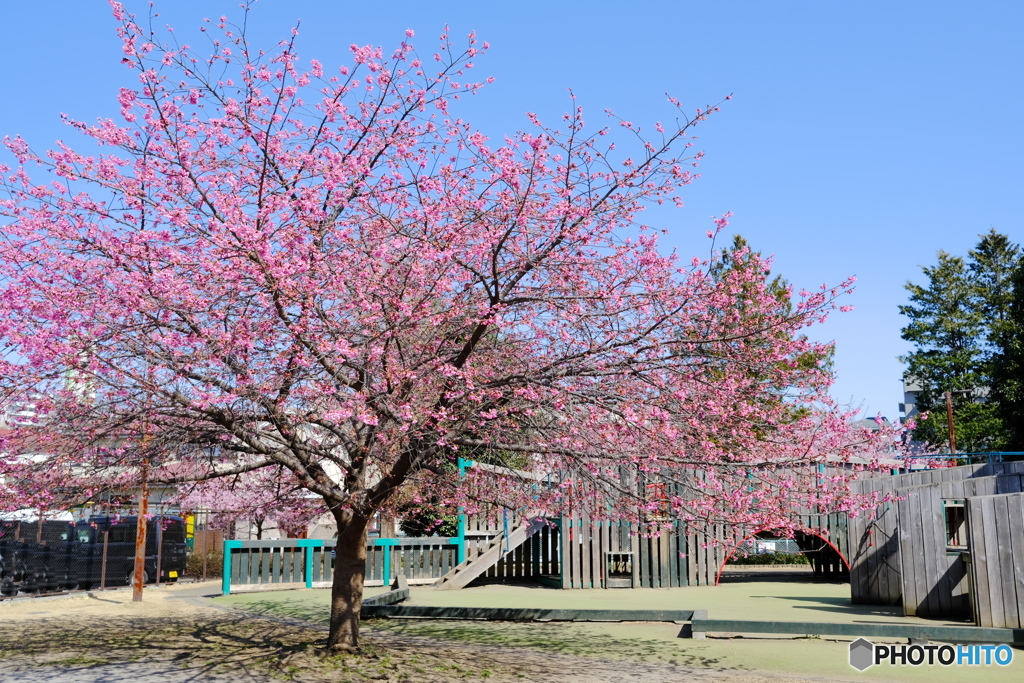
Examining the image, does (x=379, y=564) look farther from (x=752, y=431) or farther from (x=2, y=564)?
(x=752, y=431)

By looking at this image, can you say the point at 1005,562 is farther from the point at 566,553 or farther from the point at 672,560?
the point at 566,553

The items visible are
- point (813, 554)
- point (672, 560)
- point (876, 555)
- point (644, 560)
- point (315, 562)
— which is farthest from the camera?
point (813, 554)

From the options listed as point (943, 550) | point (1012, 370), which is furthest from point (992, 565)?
point (1012, 370)

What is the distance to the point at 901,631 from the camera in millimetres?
9586

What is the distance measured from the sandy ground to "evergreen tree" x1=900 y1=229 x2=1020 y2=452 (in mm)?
34742

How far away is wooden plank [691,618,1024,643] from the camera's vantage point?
30.8 feet

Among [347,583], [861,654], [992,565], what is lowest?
[861,654]

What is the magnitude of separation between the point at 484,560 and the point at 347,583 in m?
9.91

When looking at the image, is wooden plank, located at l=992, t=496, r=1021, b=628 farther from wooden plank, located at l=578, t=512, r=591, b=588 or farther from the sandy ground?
wooden plank, located at l=578, t=512, r=591, b=588

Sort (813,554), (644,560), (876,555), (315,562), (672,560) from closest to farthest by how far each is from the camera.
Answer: (876,555) < (644,560) < (672,560) < (315,562) < (813,554)

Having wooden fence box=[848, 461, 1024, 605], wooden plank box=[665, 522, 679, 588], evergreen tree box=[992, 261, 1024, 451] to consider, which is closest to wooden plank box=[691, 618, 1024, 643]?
wooden fence box=[848, 461, 1024, 605]

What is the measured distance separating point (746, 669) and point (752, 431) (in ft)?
8.35

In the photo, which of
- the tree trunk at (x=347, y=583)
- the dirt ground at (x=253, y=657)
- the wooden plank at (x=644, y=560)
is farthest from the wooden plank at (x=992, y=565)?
the wooden plank at (x=644, y=560)

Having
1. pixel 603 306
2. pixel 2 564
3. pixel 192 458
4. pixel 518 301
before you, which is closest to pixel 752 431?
pixel 603 306
